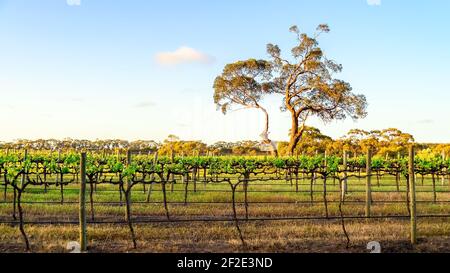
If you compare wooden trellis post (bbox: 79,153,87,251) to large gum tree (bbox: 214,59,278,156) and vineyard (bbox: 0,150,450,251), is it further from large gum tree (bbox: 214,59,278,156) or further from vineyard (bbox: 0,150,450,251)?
large gum tree (bbox: 214,59,278,156)

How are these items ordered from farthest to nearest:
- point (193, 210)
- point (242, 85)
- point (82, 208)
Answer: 1. point (242, 85)
2. point (193, 210)
3. point (82, 208)

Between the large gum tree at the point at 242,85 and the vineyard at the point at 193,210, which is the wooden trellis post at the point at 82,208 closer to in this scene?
the vineyard at the point at 193,210

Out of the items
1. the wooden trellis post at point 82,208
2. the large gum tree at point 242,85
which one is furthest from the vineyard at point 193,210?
the large gum tree at point 242,85

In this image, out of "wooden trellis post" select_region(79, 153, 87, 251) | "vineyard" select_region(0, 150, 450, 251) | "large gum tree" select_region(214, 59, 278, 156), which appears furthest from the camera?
"large gum tree" select_region(214, 59, 278, 156)

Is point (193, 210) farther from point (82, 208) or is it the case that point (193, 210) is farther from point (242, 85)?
point (242, 85)

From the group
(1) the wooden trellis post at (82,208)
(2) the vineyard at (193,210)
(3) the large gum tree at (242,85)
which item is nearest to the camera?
(1) the wooden trellis post at (82,208)

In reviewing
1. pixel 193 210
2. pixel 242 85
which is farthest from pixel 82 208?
pixel 242 85

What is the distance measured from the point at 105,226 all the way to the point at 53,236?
4.61ft

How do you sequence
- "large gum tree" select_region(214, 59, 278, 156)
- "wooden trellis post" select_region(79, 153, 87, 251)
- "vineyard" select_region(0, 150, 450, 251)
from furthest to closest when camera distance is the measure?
"large gum tree" select_region(214, 59, 278, 156)
"vineyard" select_region(0, 150, 450, 251)
"wooden trellis post" select_region(79, 153, 87, 251)

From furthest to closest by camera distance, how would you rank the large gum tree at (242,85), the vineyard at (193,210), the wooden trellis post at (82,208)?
1. the large gum tree at (242,85)
2. the vineyard at (193,210)
3. the wooden trellis post at (82,208)

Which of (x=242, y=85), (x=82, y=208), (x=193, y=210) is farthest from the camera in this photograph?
(x=242, y=85)

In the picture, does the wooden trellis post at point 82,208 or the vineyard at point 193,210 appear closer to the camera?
the wooden trellis post at point 82,208

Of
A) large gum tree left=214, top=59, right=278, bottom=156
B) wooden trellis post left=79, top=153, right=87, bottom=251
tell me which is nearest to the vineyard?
wooden trellis post left=79, top=153, right=87, bottom=251
